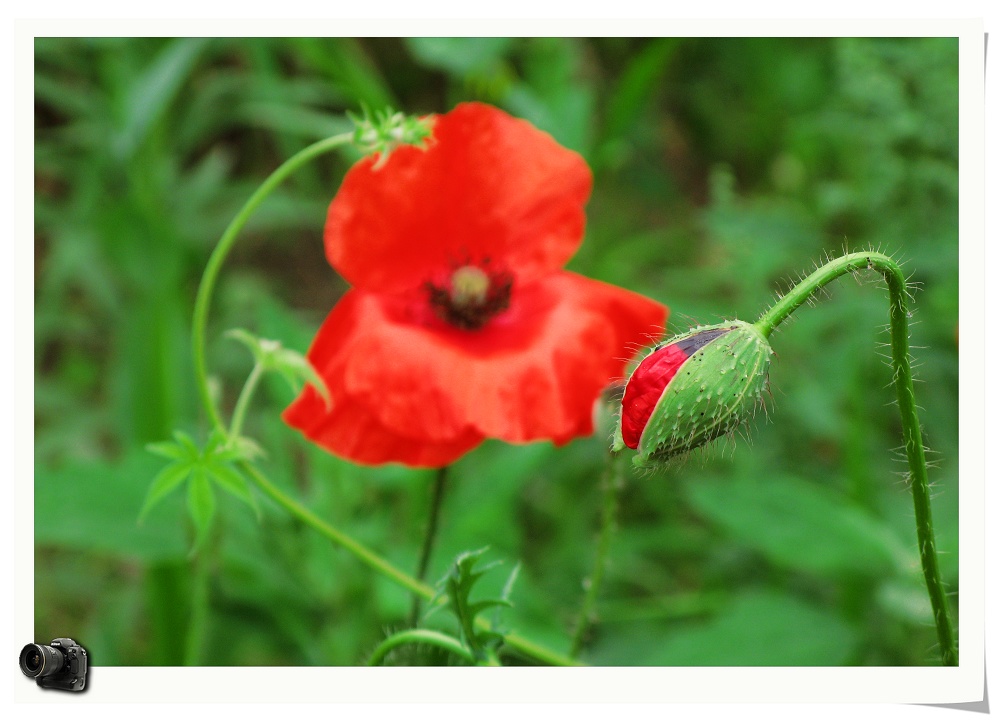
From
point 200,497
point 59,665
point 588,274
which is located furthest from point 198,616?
point 588,274

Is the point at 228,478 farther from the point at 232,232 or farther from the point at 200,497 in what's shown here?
the point at 232,232

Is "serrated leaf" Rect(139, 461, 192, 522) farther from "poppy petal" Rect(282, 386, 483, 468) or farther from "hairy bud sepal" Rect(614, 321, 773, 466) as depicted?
"hairy bud sepal" Rect(614, 321, 773, 466)

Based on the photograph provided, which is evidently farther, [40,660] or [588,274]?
[588,274]

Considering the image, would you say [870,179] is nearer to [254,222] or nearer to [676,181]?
[676,181]

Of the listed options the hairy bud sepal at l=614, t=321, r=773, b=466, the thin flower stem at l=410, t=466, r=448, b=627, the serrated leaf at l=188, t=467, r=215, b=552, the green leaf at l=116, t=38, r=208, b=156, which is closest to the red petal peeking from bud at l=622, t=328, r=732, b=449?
the hairy bud sepal at l=614, t=321, r=773, b=466
